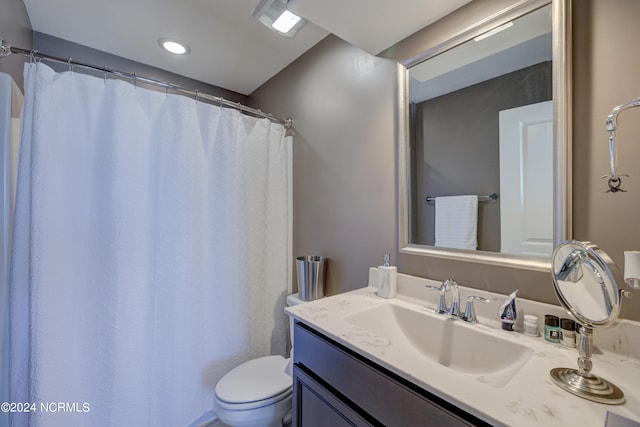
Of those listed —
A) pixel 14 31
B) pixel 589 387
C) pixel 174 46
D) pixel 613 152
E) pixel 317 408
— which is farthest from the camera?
pixel 174 46

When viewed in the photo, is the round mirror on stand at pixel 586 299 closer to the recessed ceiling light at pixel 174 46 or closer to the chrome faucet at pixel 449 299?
the chrome faucet at pixel 449 299

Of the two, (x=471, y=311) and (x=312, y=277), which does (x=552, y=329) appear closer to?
(x=471, y=311)

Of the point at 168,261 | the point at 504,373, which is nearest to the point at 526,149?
the point at 504,373

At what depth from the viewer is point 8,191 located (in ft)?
3.43

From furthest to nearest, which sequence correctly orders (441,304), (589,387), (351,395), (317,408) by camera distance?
(441,304)
(317,408)
(351,395)
(589,387)

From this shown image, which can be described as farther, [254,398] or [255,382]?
[255,382]

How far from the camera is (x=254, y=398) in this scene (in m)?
1.17

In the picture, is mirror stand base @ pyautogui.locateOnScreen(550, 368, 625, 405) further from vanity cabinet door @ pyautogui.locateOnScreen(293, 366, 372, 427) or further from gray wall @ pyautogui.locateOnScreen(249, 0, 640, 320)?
vanity cabinet door @ pyautogui.locateOnScreen(293, 366, 372, 427)

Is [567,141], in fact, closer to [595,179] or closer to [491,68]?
[595,179]

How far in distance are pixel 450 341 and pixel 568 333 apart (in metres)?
0.33

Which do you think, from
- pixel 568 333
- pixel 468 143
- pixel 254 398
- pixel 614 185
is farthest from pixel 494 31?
pixel 254 398

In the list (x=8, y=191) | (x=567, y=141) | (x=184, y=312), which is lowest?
(x=184, y=312)

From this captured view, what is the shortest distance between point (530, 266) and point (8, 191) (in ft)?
6.56

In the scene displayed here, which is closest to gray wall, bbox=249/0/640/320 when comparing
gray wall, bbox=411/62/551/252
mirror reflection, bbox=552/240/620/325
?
gray wall, bbox=411/62/551/252
